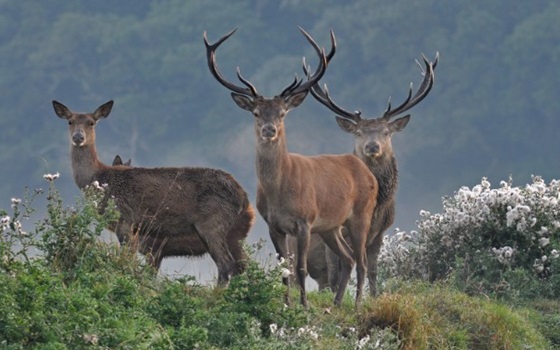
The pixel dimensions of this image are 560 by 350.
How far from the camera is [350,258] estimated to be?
13891mm

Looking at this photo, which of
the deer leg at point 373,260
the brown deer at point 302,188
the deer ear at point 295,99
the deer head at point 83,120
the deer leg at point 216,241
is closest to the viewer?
the brown deer at point 302,188

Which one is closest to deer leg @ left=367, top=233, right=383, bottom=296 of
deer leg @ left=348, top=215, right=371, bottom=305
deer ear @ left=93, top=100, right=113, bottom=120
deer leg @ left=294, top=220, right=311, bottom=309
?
deer leg @ left=348, top=215, right=371, bottom=305

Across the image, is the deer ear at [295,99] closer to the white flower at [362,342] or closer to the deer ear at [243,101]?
the deer ear at [243,101]

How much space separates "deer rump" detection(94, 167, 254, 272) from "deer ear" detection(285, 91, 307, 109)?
174 centimetres

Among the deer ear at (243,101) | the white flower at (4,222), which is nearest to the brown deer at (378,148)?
the deer ear at (243,101)

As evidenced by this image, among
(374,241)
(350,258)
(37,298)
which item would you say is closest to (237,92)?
(350,258)

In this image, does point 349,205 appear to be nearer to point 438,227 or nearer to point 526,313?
point 526,313

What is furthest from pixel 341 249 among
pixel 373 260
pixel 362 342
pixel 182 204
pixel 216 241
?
pixel 362 342

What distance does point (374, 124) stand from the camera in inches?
666

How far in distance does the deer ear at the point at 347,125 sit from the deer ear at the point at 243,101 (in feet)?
12.8

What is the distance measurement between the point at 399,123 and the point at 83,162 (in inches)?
180

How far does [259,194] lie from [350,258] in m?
1.56

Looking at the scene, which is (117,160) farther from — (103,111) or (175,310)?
(175,310)

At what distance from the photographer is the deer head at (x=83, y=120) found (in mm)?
15578
